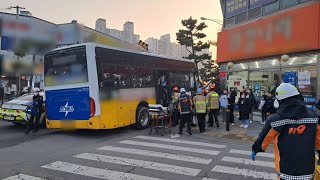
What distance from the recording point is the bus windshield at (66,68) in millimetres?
10562

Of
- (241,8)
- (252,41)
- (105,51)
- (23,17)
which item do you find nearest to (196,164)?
(105,51)

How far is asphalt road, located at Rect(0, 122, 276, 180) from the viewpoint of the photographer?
21.1 feet

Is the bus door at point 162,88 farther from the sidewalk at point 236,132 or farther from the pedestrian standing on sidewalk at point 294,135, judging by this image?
the pedestrian standing on sidewalk at point 294,135

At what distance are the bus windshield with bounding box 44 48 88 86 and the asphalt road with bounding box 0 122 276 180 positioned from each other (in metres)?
1.90

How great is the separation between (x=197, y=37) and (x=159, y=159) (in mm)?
34238

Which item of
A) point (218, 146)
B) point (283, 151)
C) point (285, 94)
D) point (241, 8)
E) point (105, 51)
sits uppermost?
point (241, 8)

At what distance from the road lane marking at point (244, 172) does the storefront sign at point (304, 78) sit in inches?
346

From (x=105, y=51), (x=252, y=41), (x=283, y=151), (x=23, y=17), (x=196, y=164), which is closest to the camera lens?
(x=283, y=151)

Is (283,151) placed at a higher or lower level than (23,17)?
lower

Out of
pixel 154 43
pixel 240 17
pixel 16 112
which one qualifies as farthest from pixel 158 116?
pixel 154 43

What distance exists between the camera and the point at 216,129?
43.8 feet

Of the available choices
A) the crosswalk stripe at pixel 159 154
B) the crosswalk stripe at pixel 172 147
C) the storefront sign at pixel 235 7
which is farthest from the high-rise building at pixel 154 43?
the crosswalk stripe at pixel 159 154

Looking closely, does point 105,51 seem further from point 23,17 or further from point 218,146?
point 23,17

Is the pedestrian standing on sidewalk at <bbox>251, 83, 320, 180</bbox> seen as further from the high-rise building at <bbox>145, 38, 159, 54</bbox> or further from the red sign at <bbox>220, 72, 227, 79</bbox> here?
the high-rise building at <bbox>145, 38, 159, 54</bbox>
